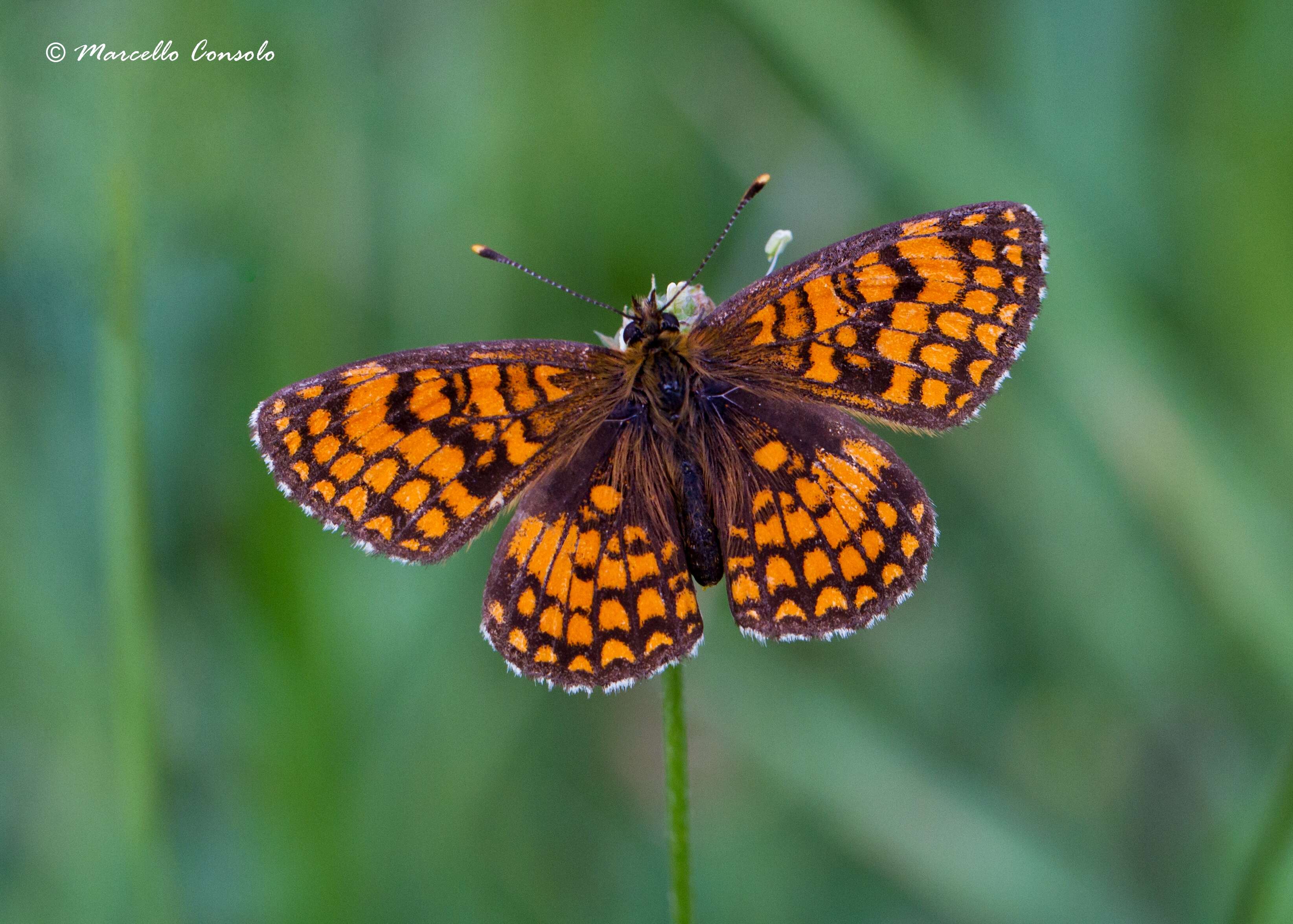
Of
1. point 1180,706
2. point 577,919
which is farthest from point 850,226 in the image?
point 577,919

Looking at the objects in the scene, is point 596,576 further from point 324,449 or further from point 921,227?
point 921,227

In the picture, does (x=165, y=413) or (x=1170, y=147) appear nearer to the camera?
(x=165, y=413)

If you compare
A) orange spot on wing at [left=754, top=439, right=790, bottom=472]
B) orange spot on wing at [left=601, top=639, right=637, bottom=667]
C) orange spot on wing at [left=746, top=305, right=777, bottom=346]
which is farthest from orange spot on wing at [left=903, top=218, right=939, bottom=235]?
orange spot on wing at [left=601, top=639, right=637, bottom=667]

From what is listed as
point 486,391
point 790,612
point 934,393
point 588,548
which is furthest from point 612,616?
point 934,393

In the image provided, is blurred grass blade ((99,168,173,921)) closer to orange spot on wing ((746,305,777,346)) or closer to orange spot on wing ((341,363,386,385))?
orange spot on wing ((341,363,386,385))

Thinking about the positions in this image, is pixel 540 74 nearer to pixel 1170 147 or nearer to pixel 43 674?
pixel 1170 147

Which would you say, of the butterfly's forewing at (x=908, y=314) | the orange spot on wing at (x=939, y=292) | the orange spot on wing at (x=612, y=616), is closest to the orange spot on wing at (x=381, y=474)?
the orange spot on wing at (x=612, y=616)

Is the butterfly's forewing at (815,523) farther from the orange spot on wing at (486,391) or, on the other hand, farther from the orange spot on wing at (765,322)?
the orange spot on wing at (486,391)
